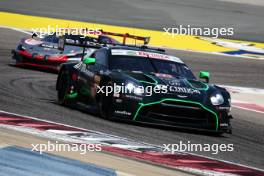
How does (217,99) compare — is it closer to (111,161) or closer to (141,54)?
(141,54)

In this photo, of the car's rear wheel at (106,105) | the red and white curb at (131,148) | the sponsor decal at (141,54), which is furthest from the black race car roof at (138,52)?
the red and white curb at (131,148)

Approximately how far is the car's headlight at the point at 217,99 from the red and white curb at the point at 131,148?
192cm

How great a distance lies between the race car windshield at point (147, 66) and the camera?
37.7 feet

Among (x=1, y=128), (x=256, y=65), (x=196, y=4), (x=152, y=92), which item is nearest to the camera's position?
(x=1, y=128)

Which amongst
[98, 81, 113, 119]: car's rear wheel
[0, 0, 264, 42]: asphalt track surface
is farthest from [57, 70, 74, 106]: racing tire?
[0, 0, 264, 42]: asphalt track surface

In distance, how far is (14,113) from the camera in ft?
35.2

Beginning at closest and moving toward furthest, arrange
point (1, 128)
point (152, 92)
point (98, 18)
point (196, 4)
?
point (1, 128) → point (152, 92) → point (98, 18) → point (196, 4)

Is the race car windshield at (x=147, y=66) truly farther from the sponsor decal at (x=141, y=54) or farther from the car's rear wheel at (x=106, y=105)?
the car's rear wheel at (x=106, y=105)

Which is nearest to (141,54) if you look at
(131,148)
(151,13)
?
(131,148)

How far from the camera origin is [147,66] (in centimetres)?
1160

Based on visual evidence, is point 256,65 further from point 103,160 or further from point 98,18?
point 103,160

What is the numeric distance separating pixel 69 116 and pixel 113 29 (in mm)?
14208

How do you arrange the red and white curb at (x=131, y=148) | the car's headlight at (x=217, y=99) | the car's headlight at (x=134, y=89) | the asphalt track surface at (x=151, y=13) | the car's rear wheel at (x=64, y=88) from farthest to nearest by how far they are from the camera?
1. the asphalt track surface at (x=151, y=13)
2. the car's rear wheel at (x=64, y=88)
3. the car's headlight at (x=217, y=99)
4. the car's headlight at (x=134, y=89)
5. the red and white curb at (x=131, y=148)

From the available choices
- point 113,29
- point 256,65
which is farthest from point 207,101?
point 113,29
